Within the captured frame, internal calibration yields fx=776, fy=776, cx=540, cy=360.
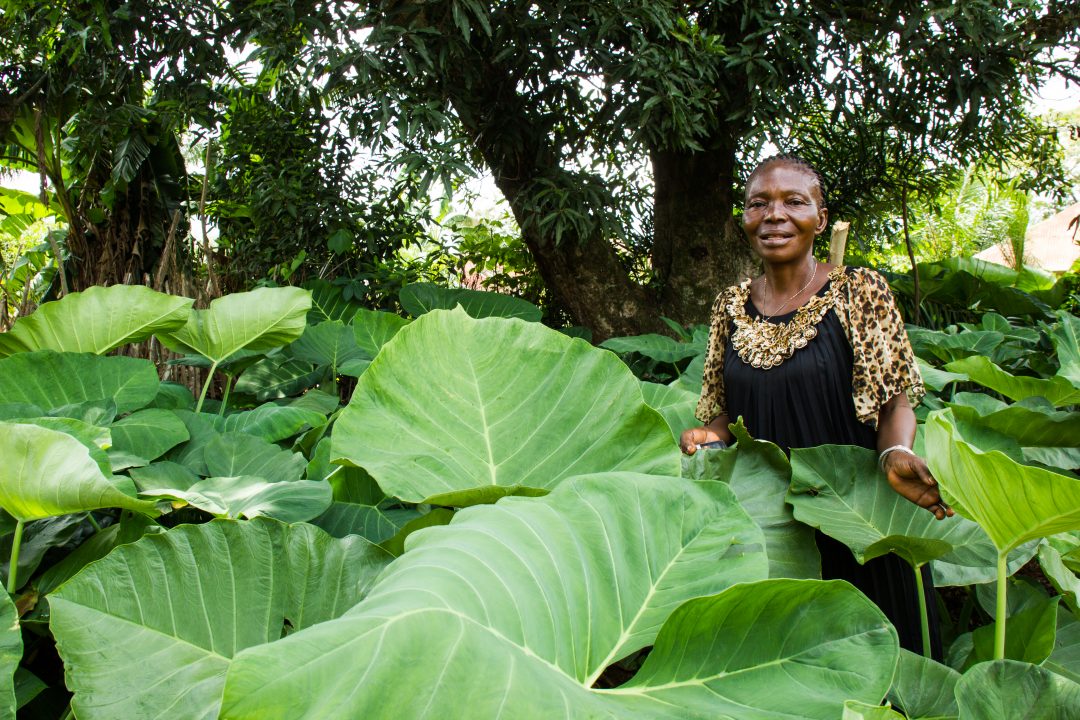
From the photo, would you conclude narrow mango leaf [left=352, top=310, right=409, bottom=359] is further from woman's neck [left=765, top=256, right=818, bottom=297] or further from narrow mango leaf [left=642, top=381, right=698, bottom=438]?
woman's neck [left=765, top=256, right=818, bottom=297]

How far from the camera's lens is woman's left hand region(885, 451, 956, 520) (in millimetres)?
1039

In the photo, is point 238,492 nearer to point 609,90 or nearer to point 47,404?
point 47,404

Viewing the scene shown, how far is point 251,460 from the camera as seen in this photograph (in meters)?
1.23

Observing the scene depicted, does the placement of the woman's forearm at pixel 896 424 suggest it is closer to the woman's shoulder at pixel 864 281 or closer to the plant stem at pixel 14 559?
the woman's shoulder at pixel 864 281

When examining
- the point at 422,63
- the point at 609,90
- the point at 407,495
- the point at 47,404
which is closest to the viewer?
the point at 407,495

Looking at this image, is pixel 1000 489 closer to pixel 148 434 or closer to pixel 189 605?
pixel 189 605

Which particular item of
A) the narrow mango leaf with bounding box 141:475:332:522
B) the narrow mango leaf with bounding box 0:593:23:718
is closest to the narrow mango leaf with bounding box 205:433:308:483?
the narrow mango leaf with bounding box 141:475:332:522

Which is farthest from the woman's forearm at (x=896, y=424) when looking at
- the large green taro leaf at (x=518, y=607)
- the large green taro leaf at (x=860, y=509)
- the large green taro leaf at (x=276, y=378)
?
the large green taro leaf at (x=276, y=378)

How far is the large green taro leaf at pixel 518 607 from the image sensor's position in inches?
17.6

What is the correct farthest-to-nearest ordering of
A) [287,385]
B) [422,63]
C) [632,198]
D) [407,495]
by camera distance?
1. [632,198]
2. [422,63]
3. [287,385]
4. [407,495]

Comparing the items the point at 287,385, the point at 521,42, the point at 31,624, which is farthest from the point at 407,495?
the point at 521,42

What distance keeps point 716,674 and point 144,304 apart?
1.41 m

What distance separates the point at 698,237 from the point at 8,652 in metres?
3.91

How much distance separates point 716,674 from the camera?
24.2 inches
